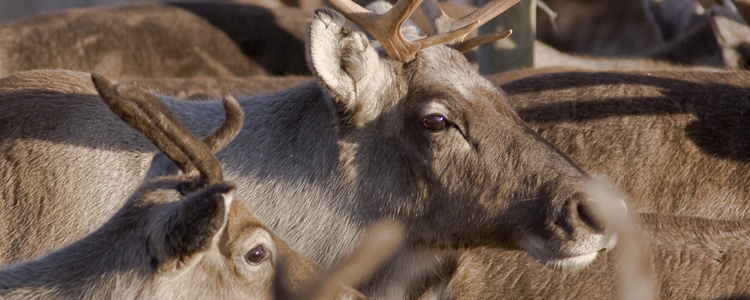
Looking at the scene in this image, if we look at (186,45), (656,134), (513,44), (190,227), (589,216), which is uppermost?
(190,227)

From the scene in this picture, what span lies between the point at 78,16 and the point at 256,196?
191 inches

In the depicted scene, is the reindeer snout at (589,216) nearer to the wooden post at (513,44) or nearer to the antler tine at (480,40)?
the antler tine at (480,40)

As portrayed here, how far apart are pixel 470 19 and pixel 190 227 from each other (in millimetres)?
2104

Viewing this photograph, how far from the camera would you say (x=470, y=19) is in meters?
4.09

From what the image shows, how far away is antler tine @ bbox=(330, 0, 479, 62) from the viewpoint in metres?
3.64

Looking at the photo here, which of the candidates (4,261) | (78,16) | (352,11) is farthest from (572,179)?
(78,16)

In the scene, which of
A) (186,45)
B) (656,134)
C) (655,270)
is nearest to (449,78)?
(655,270)

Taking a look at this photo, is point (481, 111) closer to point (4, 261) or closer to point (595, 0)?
point (4, 261)

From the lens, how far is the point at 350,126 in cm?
376

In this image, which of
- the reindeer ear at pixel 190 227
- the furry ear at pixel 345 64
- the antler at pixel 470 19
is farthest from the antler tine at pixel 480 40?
the reindeer ear at pixel 190 227

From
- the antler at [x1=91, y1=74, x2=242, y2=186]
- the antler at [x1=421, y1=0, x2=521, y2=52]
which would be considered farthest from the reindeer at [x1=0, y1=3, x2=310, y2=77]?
the antler at [x1=91, y1=74, x2=242, y2=186]

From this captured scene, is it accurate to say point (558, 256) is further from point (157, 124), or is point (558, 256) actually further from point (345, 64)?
point (157, 124)

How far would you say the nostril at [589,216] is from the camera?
3508mm

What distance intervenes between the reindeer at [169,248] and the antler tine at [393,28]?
1.15 meters
